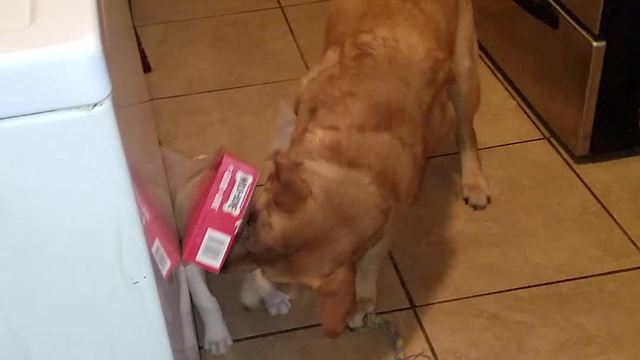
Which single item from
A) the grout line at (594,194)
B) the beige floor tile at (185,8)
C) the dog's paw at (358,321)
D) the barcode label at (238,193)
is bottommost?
the grout line at (594,194)

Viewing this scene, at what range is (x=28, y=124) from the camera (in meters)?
0.51

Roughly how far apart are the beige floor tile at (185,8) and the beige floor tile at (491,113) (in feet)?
0.81

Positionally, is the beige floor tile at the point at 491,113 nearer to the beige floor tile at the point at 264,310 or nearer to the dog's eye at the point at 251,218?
the beige floor tile at the point at 264,310

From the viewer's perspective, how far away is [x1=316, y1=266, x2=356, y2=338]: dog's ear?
3.85ft

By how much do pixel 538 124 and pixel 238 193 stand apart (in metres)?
1.48

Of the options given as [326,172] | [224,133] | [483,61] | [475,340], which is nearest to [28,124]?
[326,172]

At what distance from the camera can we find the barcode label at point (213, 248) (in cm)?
76

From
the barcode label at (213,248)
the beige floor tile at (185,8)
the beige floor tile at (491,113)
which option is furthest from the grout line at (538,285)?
the beige floor tile at (185,8)

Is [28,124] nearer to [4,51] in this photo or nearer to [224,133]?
[4,51]

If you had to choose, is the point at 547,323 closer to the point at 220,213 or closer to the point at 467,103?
the point at 467,103

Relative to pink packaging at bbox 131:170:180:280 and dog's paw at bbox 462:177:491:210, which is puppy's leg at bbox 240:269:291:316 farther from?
pink packaging at bbox 131:170:180:280

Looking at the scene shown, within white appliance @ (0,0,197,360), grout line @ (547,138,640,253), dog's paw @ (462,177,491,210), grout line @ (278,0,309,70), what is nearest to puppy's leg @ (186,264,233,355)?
dog's paw @ (462,177,491,210)

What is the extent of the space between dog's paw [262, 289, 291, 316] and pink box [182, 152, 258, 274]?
79 cm

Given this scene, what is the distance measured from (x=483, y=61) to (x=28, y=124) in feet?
6.46
